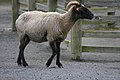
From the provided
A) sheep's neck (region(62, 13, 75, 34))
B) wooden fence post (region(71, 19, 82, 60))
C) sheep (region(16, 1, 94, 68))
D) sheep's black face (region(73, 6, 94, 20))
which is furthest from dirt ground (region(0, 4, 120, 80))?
sheep's black face (region(73, 6, 94, 20))

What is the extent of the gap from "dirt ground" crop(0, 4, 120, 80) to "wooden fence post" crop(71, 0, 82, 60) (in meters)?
0.21

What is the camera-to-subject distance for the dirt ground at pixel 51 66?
9.84 metres

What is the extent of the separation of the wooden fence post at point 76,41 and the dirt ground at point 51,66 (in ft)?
0.68

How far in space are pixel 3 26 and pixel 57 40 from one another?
33.2 ft

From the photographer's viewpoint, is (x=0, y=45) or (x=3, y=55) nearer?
(x=3, y=55)

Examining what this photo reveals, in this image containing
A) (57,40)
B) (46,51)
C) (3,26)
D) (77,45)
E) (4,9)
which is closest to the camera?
(57,40)

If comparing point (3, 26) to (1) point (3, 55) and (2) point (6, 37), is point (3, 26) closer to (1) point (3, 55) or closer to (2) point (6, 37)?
(2) point (6, 37)

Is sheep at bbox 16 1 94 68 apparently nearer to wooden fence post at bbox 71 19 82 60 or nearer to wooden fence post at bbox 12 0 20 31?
wooden fence post at bbox 71 19 82 60

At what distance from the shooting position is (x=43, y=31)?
11453mm

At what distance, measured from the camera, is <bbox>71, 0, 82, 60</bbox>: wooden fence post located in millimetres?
13297

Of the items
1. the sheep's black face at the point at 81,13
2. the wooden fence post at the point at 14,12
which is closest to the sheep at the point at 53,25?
the sheep's black face at the point at 81,13

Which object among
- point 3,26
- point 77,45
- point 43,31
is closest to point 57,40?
point 43,31

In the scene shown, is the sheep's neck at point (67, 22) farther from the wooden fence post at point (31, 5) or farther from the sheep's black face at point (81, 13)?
the wooden fence post at point (31, 5)

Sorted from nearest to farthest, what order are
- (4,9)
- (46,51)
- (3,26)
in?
1. (46,51)
2. (3,26)
3. (4,9)
